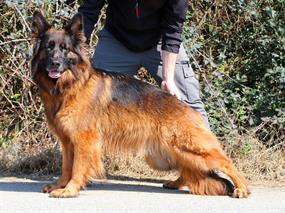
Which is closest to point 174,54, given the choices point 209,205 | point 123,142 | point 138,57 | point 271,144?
point 138,57

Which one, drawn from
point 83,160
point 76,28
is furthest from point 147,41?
point 83,160

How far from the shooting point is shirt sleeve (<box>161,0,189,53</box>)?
5.99m

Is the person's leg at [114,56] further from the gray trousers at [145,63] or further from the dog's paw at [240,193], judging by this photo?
the dog's paw at [240,193]

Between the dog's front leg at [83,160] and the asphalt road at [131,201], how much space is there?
130 millimetres

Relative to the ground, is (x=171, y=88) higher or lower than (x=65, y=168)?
higher

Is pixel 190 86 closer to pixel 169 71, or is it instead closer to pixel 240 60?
pixel 169 71

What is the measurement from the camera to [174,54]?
19.7 feet

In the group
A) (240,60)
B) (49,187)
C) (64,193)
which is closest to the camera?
(64,193)

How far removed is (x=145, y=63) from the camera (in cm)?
638

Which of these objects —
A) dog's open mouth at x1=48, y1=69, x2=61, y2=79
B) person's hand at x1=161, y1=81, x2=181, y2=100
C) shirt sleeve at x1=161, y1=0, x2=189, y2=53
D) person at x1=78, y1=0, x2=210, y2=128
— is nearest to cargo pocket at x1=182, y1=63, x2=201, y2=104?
person at x1=78, y1=0, x2=210, y2=128

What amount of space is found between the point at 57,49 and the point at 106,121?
84cm

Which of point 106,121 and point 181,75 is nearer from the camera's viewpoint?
point 106,121

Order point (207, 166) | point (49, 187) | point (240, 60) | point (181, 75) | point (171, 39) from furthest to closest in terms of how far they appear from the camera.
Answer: point (240, 60)
point (181, 75)
point (171, 39)
point (49, 187)
point (207, 166)

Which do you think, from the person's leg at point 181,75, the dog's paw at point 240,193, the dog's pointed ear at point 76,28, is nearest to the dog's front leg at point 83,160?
the dog's pointed ear at point 76,28
